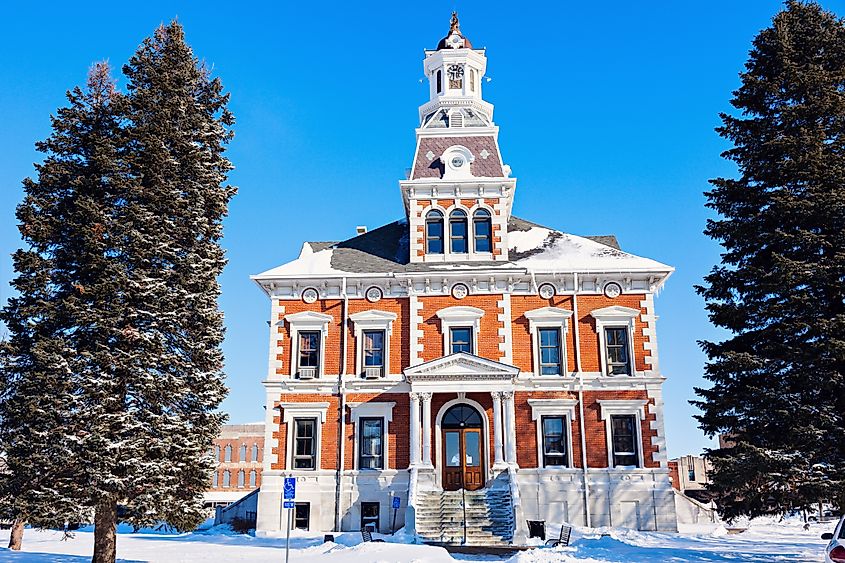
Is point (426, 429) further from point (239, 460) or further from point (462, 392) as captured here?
point (239, 460)

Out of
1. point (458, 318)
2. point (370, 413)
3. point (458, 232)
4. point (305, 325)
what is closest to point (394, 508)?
point (370, 413)

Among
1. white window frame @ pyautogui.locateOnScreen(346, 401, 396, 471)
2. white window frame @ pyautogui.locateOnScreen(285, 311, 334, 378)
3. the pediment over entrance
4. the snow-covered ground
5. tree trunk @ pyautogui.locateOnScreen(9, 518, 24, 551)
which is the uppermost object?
white window frame @ pyautogui.locateOnScreen(285, 311, 334, 378)

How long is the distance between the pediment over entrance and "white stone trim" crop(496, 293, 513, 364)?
1389 mm

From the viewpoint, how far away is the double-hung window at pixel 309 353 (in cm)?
2922

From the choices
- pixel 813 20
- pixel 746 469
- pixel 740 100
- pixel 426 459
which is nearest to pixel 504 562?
pixel 746 469

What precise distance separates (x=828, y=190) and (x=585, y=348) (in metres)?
12.6

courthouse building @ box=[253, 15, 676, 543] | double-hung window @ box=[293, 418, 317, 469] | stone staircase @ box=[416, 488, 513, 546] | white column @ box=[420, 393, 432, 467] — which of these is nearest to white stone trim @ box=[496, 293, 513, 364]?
courthouse building @ box=[253, 15, 676, 543]

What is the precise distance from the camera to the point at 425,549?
1958cm

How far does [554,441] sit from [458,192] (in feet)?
36.9

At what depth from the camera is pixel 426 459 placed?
89.1 ft

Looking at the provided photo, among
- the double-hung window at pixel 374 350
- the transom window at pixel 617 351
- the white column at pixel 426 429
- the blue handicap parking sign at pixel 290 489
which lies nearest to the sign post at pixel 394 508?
the white column at pixel 426 429

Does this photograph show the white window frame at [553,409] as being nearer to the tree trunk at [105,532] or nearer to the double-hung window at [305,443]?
the double-hung window at [305,443]

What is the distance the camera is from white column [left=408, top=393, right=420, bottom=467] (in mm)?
27241

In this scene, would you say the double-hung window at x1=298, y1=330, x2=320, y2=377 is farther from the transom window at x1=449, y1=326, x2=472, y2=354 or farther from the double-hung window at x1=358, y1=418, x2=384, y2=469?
the transom window at x1=449, y1=326, x2=472, y2=354
